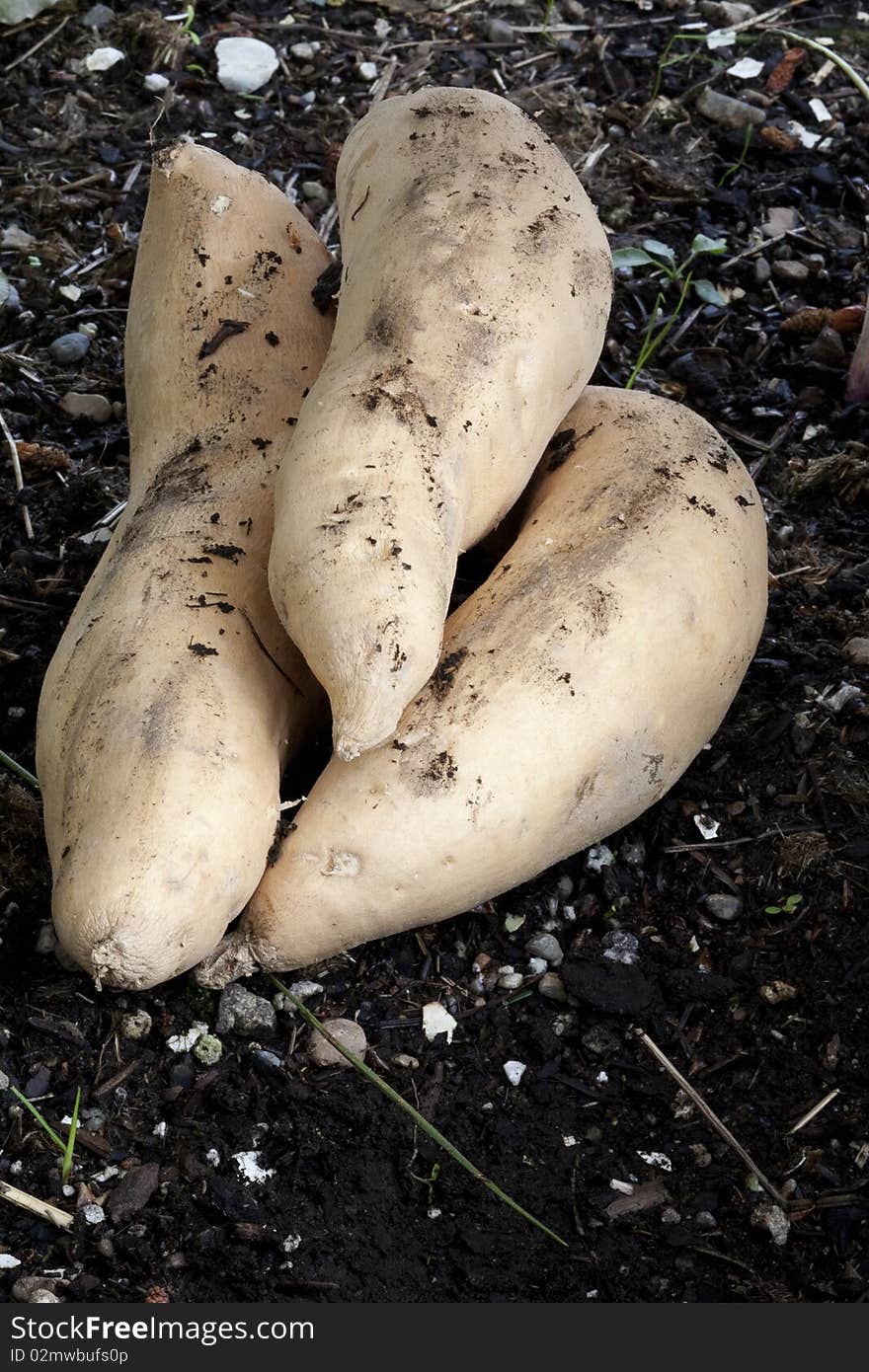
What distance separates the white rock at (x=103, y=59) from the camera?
Result: 2.83 meters

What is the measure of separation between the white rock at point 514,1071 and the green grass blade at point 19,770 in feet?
2.06

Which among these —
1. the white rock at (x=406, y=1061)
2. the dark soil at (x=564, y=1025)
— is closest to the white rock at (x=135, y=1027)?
the dark soil at (x=564, y=1025)

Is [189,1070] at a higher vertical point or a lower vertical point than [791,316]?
lower

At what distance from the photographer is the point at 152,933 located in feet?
4.69

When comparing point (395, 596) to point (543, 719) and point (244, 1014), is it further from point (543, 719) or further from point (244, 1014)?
point (244, 1014)

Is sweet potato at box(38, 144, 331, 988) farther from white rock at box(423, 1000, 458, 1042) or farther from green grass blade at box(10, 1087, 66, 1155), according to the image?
white rock at box(423, 1000, 458, 1042)

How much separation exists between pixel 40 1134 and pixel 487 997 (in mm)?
484

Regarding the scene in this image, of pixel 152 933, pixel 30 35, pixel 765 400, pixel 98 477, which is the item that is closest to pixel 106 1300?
pixel 152 933

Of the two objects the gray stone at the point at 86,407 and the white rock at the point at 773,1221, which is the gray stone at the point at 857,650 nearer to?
the white rock at the point at 773,1221

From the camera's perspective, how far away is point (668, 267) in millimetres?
2488

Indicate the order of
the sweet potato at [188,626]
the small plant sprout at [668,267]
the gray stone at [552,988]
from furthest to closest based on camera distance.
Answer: the small plant sprout at [668,267] < the gray stone at [552,988] < the sweet potato at [188,626]


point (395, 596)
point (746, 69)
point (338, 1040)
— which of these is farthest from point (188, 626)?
point (746, 69)

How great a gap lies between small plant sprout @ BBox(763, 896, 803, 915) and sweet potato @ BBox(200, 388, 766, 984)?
0.19 meters

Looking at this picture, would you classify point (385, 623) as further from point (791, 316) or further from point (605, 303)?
point (791, 316)
